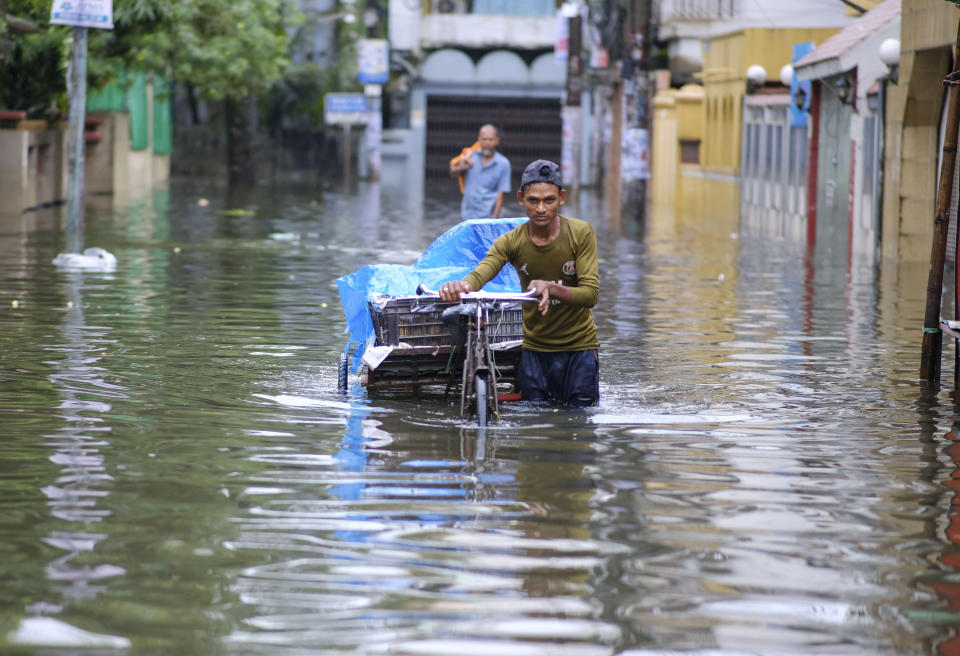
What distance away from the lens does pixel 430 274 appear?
1088 cm

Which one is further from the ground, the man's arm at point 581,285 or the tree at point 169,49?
the tree at point 169,49

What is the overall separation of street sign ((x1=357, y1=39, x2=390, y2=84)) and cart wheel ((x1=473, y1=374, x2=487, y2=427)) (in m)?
41.6

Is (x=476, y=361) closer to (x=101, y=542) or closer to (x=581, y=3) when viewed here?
(x=101, y=542)

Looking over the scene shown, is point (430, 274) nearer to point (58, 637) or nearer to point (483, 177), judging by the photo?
point (58, 637)

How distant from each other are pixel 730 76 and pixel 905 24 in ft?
65.1

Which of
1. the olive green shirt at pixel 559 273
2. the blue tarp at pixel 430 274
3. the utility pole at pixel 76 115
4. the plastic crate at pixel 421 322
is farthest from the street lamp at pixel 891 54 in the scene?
the olive green shirt at pixel 559 273

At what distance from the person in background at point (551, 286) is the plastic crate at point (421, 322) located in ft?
1.08

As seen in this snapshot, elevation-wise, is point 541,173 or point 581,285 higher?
point 541,173

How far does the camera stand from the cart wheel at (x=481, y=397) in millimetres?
9530

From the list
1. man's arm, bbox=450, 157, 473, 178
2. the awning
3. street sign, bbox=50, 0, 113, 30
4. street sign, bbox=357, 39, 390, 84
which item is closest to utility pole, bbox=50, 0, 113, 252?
street sign, bbox=50, 0, 113, 30

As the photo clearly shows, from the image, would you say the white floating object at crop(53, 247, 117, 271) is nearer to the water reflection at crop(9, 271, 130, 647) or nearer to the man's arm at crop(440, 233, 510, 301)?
the water reflection at crop(9, 271, 130, 647)

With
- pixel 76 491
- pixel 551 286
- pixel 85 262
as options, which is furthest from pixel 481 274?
pixel 85 262

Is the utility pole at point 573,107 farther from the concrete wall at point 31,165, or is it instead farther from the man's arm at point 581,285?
the man's arm at point 581,285

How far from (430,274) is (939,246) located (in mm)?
3392
